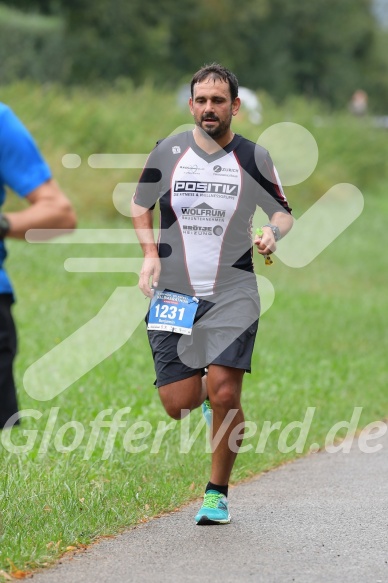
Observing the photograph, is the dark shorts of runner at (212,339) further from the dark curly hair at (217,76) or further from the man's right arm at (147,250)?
the dark curly hair at (217,76)

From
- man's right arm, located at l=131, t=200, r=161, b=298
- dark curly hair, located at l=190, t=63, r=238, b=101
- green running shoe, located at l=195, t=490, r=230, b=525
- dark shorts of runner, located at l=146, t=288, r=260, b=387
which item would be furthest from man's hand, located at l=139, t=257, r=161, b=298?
green running shoe, located at l=195, t=490, r=230, b=525

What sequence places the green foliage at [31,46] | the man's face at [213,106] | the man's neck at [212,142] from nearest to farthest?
the man's face at [213,106], the man's neck at [212,142], the green foliage at [31,46]

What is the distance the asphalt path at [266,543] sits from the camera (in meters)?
5.49

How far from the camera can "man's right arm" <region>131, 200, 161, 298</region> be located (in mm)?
6598

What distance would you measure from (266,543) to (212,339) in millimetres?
1057

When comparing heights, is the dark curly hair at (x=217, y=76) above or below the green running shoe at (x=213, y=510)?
above

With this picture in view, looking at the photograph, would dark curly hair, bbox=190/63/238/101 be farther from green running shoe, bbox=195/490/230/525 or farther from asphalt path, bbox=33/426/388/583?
asphalt path, bbox=33/426/388/583

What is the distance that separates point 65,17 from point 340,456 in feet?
144

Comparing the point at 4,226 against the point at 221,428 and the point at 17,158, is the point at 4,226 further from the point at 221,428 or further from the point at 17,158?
the point at 221,428

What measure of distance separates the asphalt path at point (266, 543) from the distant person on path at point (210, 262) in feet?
0.93

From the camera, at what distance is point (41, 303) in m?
15.5

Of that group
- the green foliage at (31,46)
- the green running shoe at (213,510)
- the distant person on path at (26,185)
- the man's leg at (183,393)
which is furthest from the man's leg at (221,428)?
the green foliage at (31,46)

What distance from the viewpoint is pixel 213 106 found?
6449mm

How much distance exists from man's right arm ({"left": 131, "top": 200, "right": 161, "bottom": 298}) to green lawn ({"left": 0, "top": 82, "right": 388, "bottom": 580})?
115 cm
